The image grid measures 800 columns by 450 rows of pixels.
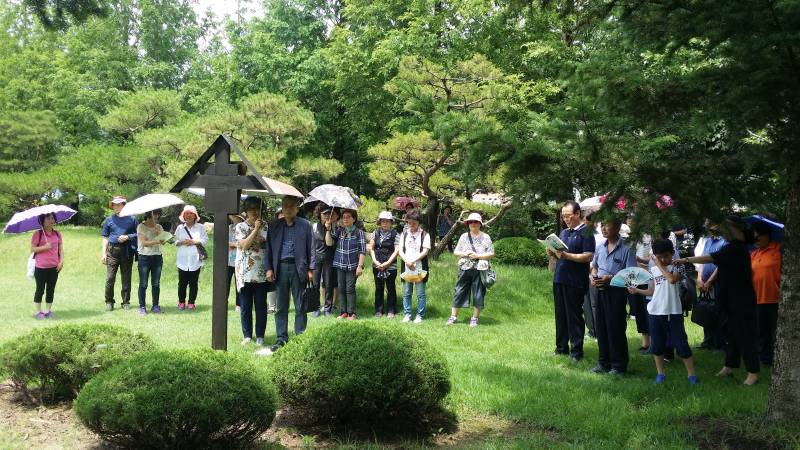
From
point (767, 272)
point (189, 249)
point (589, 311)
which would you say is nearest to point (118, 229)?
point (189, 249)

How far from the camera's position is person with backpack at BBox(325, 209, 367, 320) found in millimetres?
11078

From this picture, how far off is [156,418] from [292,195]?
441 centimetres

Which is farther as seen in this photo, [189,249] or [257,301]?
[189,249]

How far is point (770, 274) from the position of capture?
7.01 m

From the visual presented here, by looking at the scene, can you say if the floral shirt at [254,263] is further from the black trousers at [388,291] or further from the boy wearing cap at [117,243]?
the boy wearing cap at [117,243]

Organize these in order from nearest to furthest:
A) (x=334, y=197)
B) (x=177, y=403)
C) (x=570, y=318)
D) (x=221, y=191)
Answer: (x=177, y=403) → (x=221, y=191) → (x=570, y=318) → (x=334, y=197)

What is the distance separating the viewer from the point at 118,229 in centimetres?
1177

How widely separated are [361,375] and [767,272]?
463cm

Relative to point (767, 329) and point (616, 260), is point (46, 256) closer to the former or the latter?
point (616, 260)

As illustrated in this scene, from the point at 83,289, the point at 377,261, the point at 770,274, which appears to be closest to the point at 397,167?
the point at 377,261

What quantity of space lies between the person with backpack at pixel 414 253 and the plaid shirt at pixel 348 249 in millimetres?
706

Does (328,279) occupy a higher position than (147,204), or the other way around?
(147,204)

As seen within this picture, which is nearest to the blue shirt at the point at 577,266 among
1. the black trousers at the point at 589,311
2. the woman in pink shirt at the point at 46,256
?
the black trousers at the point at 589,311

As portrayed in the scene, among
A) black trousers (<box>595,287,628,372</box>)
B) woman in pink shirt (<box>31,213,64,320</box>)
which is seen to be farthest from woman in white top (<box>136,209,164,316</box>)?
black trousers (<box>595,287,628,372</box>)
